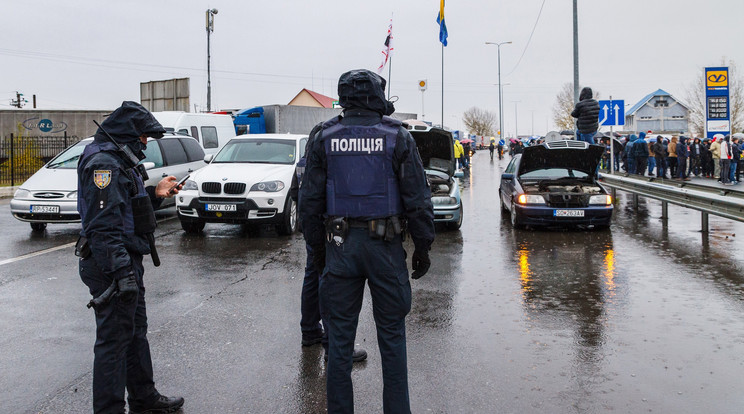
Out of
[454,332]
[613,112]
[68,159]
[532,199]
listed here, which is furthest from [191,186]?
[613,112]

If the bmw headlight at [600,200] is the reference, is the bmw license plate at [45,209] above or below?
below

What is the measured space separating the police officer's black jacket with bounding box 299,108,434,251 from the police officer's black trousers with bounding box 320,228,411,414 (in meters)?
0.16

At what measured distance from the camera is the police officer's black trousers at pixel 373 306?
11.3ft

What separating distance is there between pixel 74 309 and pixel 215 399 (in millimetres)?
2948

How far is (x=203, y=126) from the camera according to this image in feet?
62.8

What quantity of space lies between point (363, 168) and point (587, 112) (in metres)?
12.4

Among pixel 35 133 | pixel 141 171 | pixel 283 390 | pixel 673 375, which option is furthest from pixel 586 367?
pixel 35 133

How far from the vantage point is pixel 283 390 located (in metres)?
4.20

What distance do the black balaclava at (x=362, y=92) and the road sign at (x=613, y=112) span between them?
60.4 ft

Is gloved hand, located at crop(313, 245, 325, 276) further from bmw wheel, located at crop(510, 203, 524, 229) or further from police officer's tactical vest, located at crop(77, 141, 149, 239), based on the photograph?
bmw wheel, located at crop(510, 203, 524, 229)

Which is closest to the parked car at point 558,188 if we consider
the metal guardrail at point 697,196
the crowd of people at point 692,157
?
the metal guardrail at point 697,196

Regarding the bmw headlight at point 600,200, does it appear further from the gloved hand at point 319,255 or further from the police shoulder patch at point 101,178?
the police shoulder patch at point 101,178

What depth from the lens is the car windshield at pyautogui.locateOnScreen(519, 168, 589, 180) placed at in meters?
12.7

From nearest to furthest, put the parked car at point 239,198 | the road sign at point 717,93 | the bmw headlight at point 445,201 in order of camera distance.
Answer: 1. the parked car at point 239,198
2. the bmw headlight at point 445,201
3. the road sign at point 717,93
